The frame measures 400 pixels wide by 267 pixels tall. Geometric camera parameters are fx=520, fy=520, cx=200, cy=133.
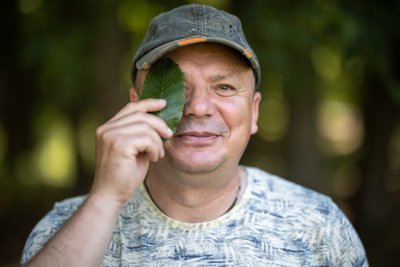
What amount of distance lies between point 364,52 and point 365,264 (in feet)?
5.66

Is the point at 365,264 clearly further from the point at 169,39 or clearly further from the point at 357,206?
the point at 357,206

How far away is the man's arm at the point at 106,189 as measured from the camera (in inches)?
88.5

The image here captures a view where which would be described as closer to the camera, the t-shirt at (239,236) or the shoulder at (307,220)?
the t-shirt at (239,236)

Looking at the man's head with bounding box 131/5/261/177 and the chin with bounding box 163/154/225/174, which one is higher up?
the man's head with bounding box 131/5/261/177

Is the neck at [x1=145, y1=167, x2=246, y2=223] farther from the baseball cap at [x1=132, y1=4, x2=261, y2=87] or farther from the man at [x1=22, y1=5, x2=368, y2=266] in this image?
the baseball cap at [x1=132, y1=4, x2=261, y2=87]

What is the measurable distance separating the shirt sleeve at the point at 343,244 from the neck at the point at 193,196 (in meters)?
0.61

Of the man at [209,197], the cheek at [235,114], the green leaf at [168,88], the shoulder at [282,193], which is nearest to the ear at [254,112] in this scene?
the man at [209,197]

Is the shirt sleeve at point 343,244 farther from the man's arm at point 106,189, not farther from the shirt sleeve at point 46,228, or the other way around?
the shirt sleeve at point 46,228

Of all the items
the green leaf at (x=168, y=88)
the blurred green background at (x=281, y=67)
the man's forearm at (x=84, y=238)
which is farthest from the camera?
the blurred green background at (x=281, y=67)

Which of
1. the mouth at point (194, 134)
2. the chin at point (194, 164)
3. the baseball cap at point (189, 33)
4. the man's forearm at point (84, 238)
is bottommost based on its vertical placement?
the man's forearm at point (84, 238)

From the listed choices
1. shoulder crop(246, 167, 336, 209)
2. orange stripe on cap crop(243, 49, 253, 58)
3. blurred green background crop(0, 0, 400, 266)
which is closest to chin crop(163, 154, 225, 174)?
shoulder crop(246, 167, 336, 209)

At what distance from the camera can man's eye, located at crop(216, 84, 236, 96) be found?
275cm

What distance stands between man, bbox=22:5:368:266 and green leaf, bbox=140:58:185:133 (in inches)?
2.1

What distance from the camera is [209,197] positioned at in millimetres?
2889
